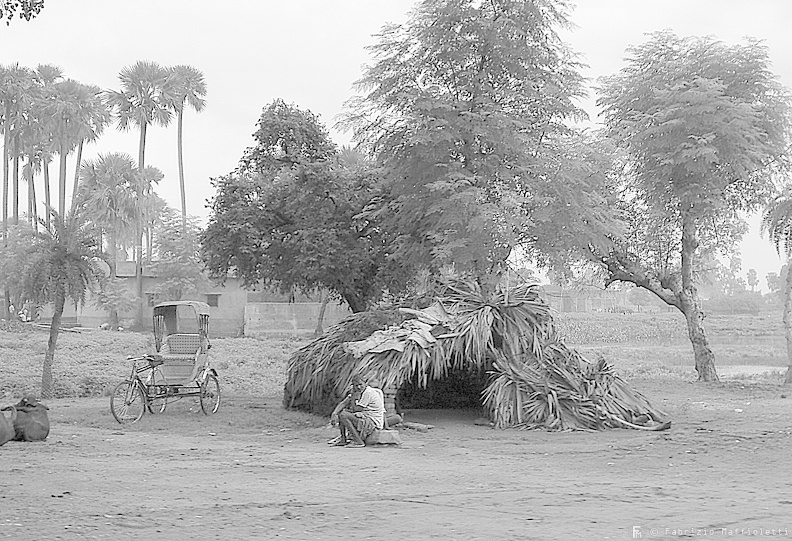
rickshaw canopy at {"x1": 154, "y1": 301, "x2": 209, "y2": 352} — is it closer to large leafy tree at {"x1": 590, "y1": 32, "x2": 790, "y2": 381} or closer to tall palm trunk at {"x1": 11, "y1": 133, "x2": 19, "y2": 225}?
large leafy tree at {"x1": 590, "y1": 32, "x2": 790, "y2": 381}

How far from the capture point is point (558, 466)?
11.2 meters

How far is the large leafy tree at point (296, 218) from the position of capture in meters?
19.1

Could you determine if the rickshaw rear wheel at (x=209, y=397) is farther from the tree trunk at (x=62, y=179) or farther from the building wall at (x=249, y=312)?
the tree trunk at (x=62, y=179)

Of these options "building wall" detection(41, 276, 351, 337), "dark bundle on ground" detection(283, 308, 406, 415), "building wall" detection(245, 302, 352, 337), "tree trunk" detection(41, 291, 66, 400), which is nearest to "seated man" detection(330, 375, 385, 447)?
Answer: "dark bundle on ground" detection(283, 308, 406, 415)

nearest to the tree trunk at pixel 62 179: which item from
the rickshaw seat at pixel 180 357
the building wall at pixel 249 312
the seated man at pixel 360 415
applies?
the building wall at pixel 249 312

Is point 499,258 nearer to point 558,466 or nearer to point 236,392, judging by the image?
point 558,466

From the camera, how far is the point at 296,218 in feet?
64.1

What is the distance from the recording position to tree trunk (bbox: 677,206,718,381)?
2572 centimetres

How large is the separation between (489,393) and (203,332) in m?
6.14

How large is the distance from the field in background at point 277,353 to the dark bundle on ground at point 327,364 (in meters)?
3.76

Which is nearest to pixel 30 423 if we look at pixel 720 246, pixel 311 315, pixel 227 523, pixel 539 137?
pixel 227 523

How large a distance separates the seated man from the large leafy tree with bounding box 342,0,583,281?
14.4 feet

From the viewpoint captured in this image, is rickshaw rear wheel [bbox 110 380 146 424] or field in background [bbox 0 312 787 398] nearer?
rickshaw rear wheel [bbox 110 380 146 424]

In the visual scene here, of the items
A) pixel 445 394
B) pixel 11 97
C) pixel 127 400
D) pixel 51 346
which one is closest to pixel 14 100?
pixel 11 97
